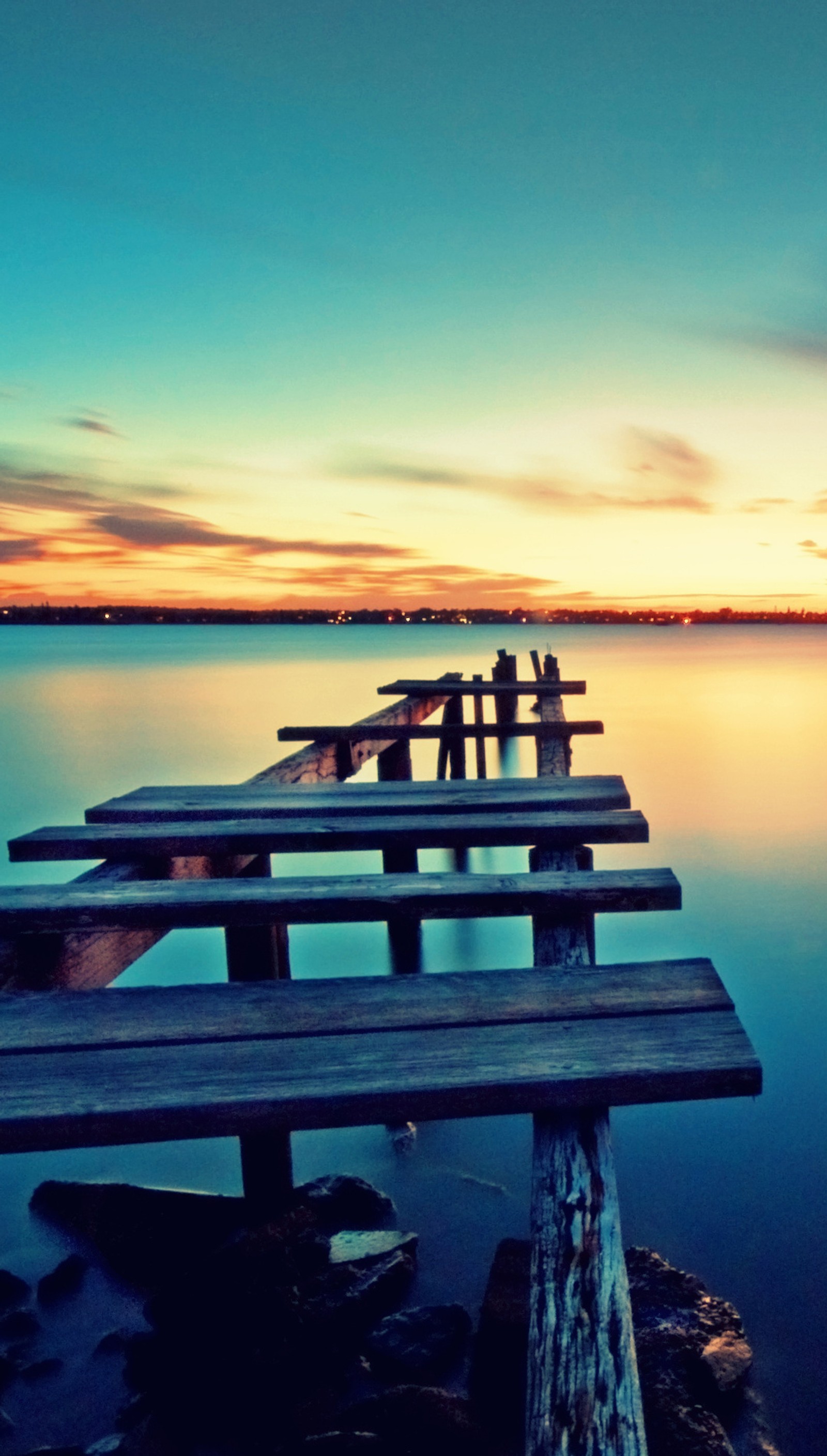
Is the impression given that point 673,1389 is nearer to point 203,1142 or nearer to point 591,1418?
point 591,1418

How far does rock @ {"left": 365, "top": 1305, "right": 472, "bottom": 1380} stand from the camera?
3.37 metres

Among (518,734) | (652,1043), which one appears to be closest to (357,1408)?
(652,1043)

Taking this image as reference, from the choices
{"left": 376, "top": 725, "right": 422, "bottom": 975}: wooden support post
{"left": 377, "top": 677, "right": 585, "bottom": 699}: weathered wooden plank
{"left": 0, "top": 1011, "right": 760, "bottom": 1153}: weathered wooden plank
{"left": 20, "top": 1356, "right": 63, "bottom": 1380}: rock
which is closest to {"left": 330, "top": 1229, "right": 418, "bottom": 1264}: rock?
{"left": 20, "top": 1356, "right": 63, "bottom": 1380}: rock

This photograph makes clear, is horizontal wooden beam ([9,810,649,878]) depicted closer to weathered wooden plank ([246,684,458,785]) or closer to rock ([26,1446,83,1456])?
weathered wooden plank ([246,684,458,785])

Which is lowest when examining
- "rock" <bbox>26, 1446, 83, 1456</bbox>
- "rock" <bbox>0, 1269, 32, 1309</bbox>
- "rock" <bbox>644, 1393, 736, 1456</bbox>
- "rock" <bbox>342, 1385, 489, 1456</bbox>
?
"rock" <bbox>0, 1269, 32, 1309</bbox>

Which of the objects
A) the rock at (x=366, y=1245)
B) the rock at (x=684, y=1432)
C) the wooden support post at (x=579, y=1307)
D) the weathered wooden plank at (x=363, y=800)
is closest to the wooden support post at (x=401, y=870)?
the weathered wooden plank at (x=363, y=800)

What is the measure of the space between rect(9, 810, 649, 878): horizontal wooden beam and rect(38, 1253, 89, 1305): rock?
2.04m

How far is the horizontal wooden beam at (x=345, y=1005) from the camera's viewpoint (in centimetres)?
199

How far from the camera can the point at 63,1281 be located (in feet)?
13.1

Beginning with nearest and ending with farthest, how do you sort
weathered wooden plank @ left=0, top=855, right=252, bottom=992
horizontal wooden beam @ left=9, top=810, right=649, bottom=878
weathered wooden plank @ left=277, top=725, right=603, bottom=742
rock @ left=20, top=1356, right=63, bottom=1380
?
weathered wooden plank @ left=0, top=855, right=252, bottom=992, horizontal wooden beam @ left=9, top=810, right=649, bottom=878, rock @ left=20, top=1356, right=63, bottom=1380, weathered wooden plank @ left=277, top=725, right=603, bottom=742

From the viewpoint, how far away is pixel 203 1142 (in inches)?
220

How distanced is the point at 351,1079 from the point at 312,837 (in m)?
1.62

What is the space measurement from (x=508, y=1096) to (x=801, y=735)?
24.2 metres

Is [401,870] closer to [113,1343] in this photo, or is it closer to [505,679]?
[113,1343]
